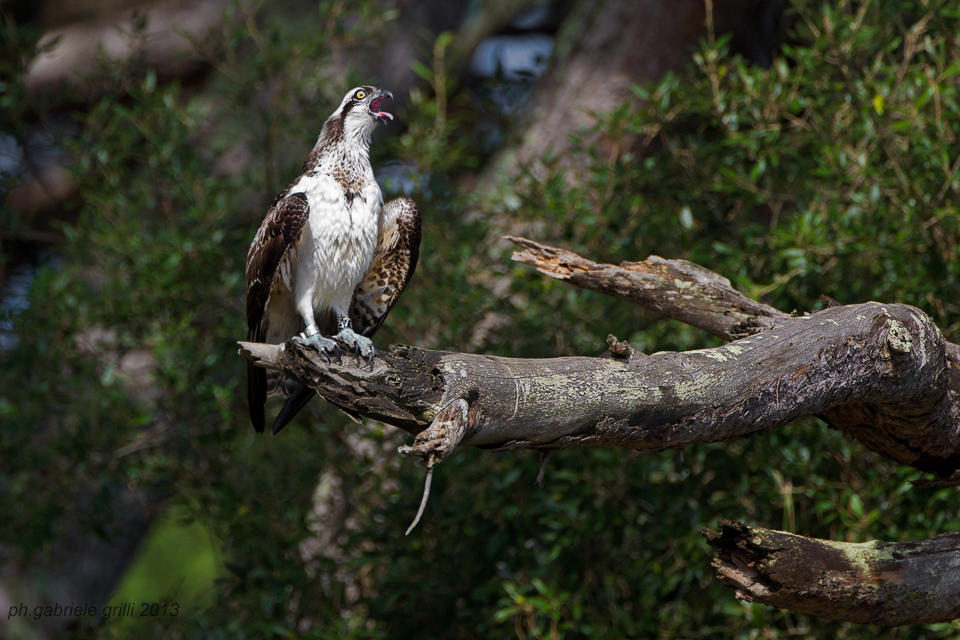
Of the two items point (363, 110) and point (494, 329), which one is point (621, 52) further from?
point (363, 110)

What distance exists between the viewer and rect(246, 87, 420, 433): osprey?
3277 millimetres

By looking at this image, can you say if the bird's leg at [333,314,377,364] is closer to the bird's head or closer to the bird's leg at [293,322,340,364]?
the bird's leg at [293,322,340,364]

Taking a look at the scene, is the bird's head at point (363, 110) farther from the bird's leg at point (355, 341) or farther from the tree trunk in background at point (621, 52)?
the tree trunk in background at point (621, 52)

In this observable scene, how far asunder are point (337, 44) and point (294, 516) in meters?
3.04

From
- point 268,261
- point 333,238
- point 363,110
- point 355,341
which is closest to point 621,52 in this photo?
point 363,110

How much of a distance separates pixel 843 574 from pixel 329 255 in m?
2.23

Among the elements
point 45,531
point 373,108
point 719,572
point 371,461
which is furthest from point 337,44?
point 719,572

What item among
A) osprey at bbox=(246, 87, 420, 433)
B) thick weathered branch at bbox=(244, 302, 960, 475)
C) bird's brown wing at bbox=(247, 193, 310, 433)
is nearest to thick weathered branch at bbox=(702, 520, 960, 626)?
thick weathered branch at bbox=(244, 302, 960, 475)

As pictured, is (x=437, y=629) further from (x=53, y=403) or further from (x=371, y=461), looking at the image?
(x=53, y=403)

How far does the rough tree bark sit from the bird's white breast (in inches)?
32.7

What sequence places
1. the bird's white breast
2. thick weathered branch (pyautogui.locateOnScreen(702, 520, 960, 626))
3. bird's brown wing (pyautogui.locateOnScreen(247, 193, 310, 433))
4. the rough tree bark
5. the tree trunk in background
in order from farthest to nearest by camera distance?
the tree trunk in background → the bird's white breast → bird's brown wing (pyautogui.locateOnScreen(247, 193, 310, 433)) → thick weathered branch (pyautogui.locateOnScreen(702, 520, 960, 626)) → the rough tree bark

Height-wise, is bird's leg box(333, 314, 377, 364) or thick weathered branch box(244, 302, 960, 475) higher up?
thick weathered branch box(244, 302, 960, 475)

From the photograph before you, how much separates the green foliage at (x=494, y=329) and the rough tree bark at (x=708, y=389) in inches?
34.4

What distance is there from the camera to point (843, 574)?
2.36 m
